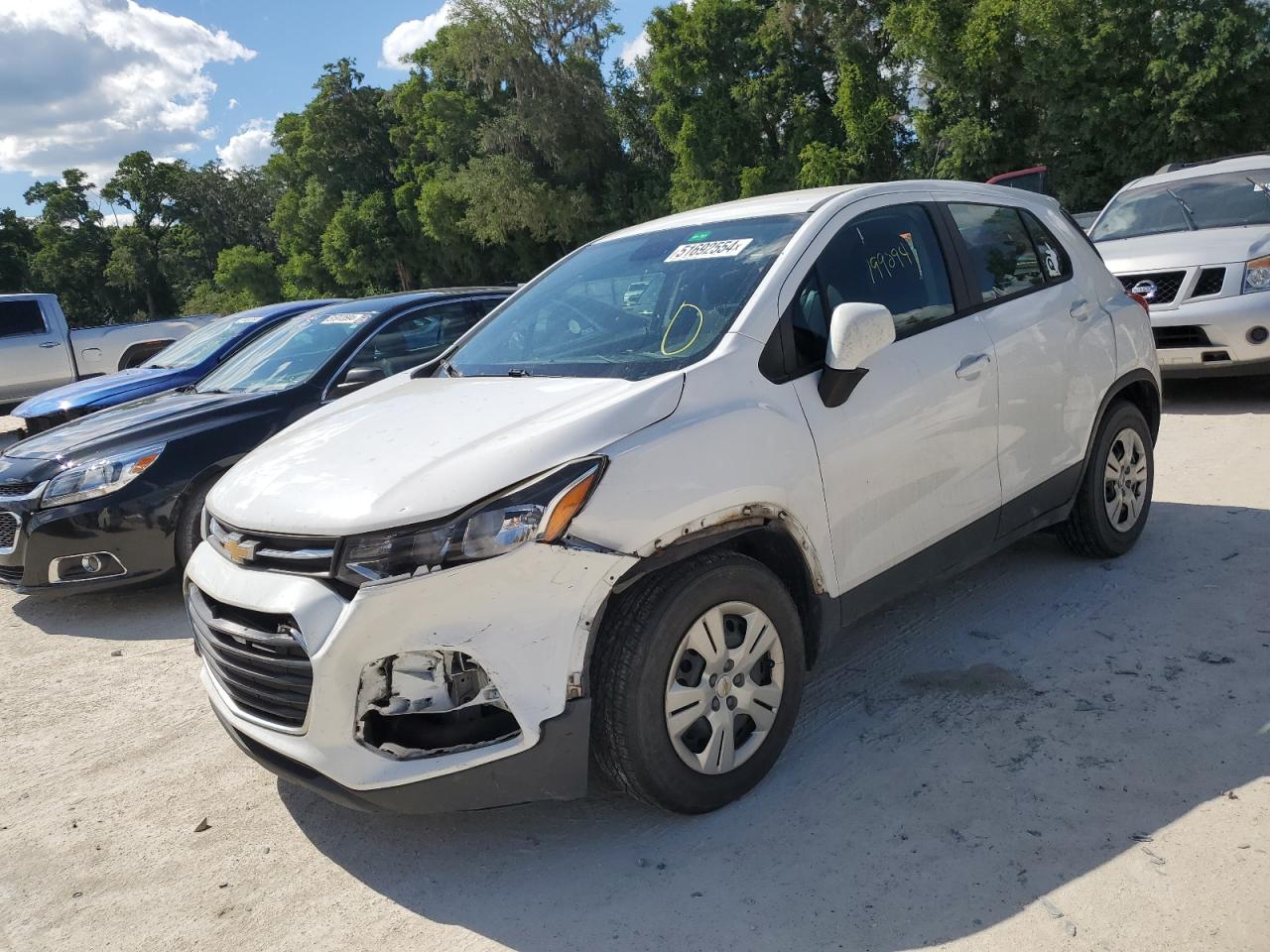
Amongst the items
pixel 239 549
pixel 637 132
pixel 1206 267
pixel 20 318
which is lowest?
pixel 239 549

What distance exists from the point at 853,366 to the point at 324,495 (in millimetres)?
1658

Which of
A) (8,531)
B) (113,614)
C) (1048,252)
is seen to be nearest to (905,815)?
(1048,252)

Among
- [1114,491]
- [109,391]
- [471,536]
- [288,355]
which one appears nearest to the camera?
[471,536]

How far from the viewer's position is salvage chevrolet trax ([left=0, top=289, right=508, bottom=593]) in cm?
525

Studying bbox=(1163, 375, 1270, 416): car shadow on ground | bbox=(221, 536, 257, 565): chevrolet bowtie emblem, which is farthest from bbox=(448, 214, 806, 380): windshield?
bbox=(1163, 375, 1270, 416): car shadow on ground

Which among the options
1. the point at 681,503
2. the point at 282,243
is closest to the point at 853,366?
the point at 681,503

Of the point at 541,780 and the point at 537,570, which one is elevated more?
the point at 537,570

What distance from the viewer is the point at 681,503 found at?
276cm

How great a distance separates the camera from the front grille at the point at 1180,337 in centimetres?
748

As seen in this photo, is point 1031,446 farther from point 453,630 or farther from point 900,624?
point 453,630

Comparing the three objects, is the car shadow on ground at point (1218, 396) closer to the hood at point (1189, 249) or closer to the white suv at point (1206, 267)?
the white suv at point (1206, 267)

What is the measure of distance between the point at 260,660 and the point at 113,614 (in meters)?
3.52

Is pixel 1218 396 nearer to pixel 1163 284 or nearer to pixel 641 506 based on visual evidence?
pixel 1163 284

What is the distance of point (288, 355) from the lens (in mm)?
6426
